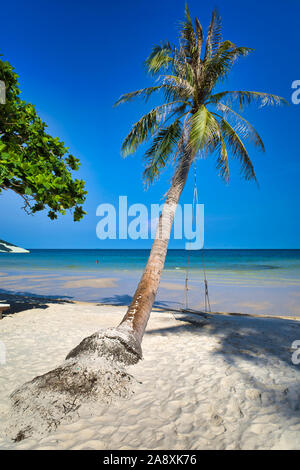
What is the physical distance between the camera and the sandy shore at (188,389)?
2449 mm

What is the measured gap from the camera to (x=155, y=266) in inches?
215

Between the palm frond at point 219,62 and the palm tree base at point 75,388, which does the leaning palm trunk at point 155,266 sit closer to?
the palm tree base at point 75,388

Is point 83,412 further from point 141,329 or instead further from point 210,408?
point 141,329

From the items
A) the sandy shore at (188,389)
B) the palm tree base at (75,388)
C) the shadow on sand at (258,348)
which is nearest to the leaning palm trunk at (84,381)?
the palm tree base at (75,388)

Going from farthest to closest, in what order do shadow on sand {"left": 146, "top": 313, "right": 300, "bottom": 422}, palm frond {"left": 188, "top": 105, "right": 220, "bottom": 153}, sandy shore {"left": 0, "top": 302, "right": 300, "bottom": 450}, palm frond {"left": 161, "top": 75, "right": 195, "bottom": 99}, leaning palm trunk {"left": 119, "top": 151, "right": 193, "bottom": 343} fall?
palm frond {"left": 161, "top": 75, "right": 195, "bottom": 99}, palm frond {"left": 188, "top": 105, "right": 220, "bottom": 153}, leaning palm trunk {"left": 119, "top": 151, "right": 193, "bottom": 343}, shadow on sand {"left": 146, "top": 313, "right": 300, "bottom": 422}, sandy shore {"left": 0, "top": 302, "right": 300, "bottom": 450}

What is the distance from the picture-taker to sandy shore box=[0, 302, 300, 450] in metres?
2.45

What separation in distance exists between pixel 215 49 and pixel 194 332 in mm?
8319

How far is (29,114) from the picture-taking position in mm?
7344

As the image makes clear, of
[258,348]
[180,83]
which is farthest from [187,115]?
[258,348]

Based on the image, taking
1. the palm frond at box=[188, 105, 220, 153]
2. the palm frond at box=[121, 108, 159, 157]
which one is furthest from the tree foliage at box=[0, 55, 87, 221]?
the palm frond at box=[188, 105, 220, 153]

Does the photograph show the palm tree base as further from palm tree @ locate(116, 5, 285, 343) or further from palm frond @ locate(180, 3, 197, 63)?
palm frond @ locate(180, 3, 197, 63)

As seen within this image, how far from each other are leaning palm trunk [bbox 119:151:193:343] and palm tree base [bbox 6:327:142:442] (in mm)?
561

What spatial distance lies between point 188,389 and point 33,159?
6697 mm
